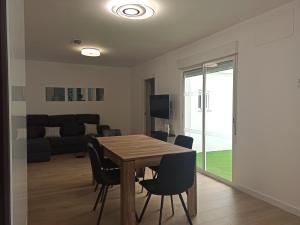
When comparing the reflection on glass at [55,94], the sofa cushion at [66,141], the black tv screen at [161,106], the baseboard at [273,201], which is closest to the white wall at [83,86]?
the reflection on glass at [55,94]

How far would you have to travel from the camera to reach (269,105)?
2.96 meters

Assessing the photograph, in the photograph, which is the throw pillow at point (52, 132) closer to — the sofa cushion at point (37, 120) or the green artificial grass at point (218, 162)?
the sofa cushion at point (37, 120)

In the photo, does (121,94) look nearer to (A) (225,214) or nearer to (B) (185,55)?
(B) (185,55)

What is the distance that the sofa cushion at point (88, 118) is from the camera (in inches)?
256

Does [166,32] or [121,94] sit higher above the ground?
[166,32]

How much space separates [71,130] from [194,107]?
11.7 ft

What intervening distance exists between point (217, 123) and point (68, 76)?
4.62m

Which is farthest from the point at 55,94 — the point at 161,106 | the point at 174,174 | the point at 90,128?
the point at 174,174

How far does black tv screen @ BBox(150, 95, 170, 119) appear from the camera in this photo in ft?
16.6

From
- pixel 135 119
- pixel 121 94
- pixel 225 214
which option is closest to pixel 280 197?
pixel 225 214

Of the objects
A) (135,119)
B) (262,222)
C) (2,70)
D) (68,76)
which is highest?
(68,76)

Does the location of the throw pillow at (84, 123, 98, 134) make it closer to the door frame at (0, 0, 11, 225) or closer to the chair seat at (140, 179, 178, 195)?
the chair seat at (140, 179, 178, 195)

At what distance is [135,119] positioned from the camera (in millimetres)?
7184

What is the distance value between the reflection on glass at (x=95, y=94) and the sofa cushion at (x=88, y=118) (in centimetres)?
59
